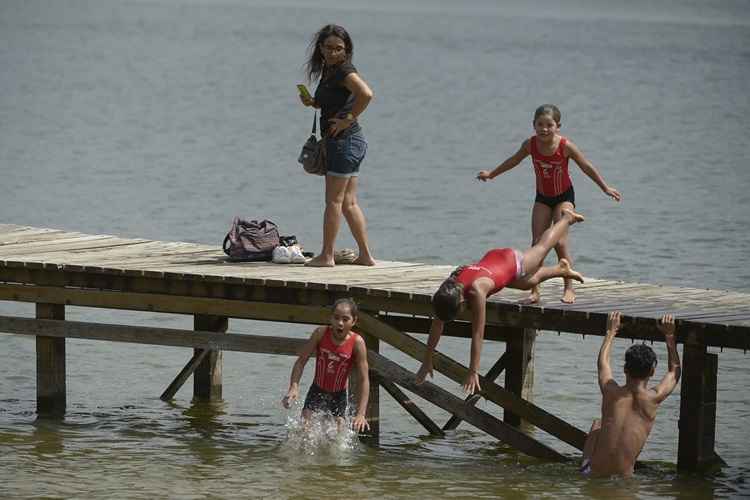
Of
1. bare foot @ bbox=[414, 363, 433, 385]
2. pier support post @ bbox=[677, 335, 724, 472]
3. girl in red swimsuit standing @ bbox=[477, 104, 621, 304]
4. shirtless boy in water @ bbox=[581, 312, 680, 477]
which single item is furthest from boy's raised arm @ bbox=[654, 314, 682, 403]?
bare foot @ bbox=[414, 363, 433, 385]

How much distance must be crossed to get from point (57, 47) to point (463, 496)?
238ft

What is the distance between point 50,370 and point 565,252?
451 cm

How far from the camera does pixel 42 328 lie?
49.0 ft

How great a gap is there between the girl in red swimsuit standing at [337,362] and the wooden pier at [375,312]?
1.61ft

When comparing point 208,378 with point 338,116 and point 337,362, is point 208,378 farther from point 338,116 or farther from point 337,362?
point 337,362

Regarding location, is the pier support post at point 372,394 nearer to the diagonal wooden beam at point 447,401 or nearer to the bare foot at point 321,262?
the diagonal wooden beam at point 447,401

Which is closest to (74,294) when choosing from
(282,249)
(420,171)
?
(282,249)

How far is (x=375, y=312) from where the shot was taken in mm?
14188

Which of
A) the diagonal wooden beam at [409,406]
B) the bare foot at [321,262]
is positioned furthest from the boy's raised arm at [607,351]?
the bare foot at [321,262]

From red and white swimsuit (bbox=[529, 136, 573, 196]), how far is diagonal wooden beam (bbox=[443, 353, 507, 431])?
1.71m

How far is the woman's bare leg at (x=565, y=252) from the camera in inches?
536

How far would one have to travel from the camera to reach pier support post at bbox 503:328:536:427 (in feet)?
50.3

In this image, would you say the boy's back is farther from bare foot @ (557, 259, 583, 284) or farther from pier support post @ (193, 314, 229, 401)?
pier support post @ (193, 314, 229, 401)

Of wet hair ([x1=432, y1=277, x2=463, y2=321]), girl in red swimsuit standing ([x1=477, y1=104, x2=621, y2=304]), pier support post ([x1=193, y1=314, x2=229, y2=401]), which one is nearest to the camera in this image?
wet hair ([x1=432, y1=277, x2=463, y2=321])
